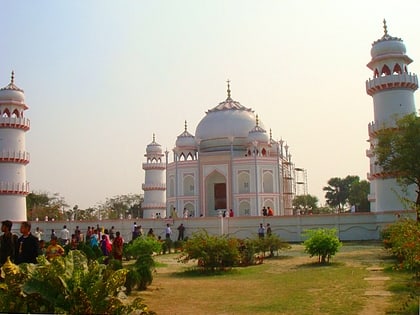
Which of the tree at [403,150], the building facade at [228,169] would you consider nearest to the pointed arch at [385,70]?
the tree at [403,150]

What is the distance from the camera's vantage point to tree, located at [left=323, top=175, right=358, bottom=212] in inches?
2532

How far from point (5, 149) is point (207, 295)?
24.3 metres

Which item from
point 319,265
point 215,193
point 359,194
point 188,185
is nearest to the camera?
point 319,265

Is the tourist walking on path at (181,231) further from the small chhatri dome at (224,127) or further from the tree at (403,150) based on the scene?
the small chhatri dome at (224,127)

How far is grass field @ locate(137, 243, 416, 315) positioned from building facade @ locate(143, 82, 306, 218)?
67.0ft

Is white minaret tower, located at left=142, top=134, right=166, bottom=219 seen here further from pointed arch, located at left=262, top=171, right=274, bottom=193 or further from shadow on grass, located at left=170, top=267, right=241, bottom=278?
shadow on grass, located at left=170, top=267, right=241, bottom=278

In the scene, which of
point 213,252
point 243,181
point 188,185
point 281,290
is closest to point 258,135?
point 243,181

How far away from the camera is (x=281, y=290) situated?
9883 millimetres

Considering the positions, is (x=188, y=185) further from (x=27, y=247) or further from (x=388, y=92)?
(x=27, y=247)

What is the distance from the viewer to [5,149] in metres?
30.2

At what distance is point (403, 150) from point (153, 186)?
29112 mm

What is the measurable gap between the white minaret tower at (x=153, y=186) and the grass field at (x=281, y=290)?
3057cm

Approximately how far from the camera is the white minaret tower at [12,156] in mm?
29562

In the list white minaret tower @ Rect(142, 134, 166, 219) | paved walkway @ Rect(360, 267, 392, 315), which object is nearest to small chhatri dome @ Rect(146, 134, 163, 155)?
white minaret tower @ Rect(142, 134, 166, 219)
